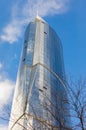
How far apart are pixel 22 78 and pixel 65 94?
212 ft

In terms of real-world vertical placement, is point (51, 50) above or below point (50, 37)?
below

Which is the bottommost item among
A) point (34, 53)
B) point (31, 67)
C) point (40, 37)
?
point (31, 67)

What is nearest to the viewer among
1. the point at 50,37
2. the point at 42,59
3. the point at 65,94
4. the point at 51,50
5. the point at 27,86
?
the point at 65,94

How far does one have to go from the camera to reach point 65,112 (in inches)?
329

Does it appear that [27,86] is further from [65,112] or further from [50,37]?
[65,112]

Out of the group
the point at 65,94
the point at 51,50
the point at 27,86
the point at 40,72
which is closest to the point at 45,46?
the point at 51,50

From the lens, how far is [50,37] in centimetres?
9356

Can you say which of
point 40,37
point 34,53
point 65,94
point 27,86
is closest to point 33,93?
point 27,86

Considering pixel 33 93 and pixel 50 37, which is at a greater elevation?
pixel 50 37

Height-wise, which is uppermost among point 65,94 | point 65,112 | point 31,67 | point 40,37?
point 40,37

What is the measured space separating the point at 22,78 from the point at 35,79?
4141 mm

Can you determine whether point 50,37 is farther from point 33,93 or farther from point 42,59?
point 33,93

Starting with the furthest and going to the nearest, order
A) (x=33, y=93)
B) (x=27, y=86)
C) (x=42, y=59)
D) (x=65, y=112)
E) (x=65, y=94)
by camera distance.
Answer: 1. (x=42, y=59)
2. (x=27, y=86)
3. (x=33, y=93)
4. (x=65, y=94)
5. (x=65, y=112)

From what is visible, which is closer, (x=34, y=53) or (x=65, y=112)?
(x=65, y=112)
